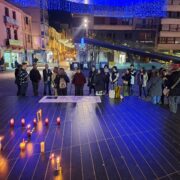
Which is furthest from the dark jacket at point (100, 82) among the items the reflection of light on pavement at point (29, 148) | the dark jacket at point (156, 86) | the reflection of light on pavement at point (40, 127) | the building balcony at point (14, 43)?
the building balcony at point (14, 43)

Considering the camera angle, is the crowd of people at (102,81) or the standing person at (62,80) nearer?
the crowd of people at (102,81)

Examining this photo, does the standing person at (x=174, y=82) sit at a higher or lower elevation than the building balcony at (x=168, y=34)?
lower

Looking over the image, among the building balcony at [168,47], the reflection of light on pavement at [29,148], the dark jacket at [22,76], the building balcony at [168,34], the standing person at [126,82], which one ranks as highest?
the building balcony at [168,34]

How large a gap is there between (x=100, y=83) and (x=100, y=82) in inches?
3.6

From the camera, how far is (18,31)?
1411 inches

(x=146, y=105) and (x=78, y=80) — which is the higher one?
(x=78, y=80)

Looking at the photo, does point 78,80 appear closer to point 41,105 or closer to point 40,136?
point 41,105

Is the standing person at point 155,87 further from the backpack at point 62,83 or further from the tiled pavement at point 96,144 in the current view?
the backpack at point 62,83

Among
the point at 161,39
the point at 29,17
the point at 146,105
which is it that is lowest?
the point at 146,105

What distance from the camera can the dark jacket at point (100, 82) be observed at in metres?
10.7

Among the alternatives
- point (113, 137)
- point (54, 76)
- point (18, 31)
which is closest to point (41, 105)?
point (54, 76)

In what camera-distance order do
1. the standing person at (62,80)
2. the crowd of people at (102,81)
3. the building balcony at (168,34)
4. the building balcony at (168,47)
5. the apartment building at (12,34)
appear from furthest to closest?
the building balcony at (168,47) → the building balcony at (168,34) → the apartment building at (12,34) → the standing person at (62,80) → the crowd of people at (102,81)

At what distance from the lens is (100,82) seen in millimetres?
10891

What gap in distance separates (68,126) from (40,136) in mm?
1018
